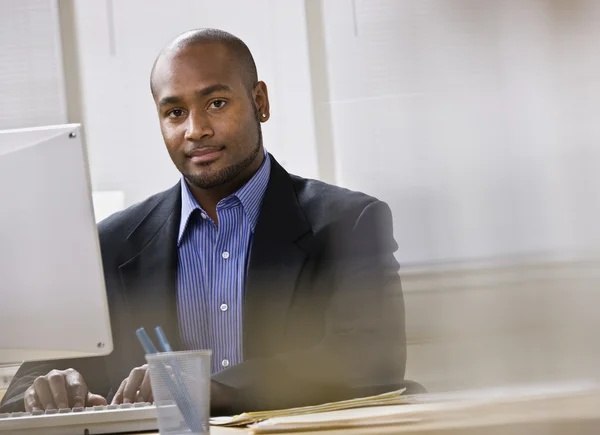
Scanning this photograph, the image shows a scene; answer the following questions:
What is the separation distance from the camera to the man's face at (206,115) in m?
1.57

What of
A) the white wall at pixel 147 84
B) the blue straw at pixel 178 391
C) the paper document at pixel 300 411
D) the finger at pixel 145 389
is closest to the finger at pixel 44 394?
the finger at pixel 145 389

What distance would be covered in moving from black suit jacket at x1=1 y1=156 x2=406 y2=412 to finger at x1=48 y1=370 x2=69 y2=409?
0.38m

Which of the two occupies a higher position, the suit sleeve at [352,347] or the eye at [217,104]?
the eye at [217,104]

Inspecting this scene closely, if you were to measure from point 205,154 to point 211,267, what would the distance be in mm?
222

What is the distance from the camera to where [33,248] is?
32.2 inches

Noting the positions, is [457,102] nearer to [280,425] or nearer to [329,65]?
[280,425]

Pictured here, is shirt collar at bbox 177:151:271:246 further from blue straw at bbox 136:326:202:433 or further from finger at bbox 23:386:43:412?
blue straw at bbox 136:326:202:433

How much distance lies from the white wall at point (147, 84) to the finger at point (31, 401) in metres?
1.44

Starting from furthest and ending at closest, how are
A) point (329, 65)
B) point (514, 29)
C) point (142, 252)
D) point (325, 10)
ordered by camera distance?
1. point (325, 10)
2. point (329, 65)
3. point (142, 252)
4. point (514, 29)

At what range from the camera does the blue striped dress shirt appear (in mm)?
1521

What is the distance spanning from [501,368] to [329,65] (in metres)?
2.04

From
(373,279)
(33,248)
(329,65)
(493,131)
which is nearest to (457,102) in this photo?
(493,131)

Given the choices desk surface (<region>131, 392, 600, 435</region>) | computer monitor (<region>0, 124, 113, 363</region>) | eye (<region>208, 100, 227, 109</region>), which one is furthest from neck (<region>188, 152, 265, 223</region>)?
desk surface (<region>131, 392, 600, 435</region>)

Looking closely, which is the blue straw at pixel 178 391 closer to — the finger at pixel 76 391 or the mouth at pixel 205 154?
the finger at pixel 76 391
